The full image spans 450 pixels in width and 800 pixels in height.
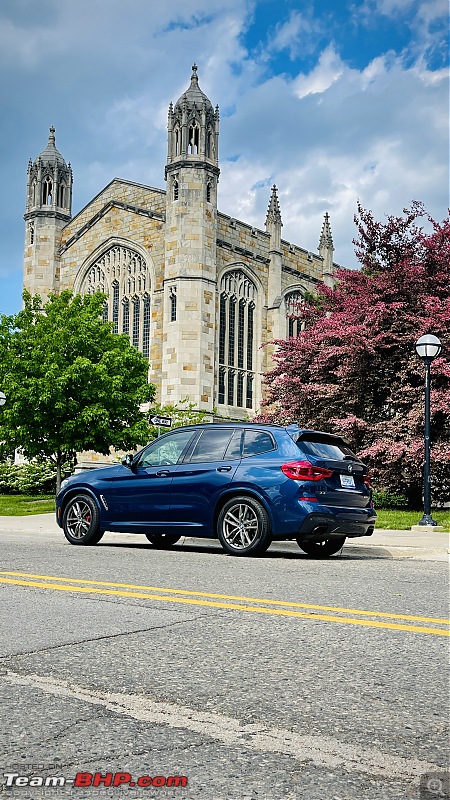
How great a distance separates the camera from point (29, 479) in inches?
1404

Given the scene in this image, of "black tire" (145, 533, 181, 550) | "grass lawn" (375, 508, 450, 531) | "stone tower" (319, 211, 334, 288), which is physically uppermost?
"stone tower" (319, 211, 334, 288)

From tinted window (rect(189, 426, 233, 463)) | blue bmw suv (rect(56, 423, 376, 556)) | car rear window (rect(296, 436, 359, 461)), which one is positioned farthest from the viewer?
tinted window (rect(189, 426, 233, 463))

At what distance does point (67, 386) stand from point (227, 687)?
25.1 meters

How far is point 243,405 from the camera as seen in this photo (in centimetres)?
4153

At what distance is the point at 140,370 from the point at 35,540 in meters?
18.4

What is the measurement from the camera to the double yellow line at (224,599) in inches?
218

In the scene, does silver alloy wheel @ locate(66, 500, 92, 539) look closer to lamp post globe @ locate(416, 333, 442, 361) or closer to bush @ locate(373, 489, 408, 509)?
lamp post globe @ locate(416, 333, 442, 361)

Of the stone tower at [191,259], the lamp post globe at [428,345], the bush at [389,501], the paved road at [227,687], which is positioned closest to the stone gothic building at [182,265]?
the stone tower at [191,259]

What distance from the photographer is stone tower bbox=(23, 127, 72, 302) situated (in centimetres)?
4447

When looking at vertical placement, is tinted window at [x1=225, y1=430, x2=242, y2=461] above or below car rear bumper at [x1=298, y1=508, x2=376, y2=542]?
above

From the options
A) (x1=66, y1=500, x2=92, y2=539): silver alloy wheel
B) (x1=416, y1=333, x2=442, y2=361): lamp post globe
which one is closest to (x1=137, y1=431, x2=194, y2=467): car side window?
(x1=66, y1=500, x2=92, y2=539): silver alloy wheel

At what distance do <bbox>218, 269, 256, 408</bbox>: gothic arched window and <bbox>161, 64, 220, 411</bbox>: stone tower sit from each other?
5.95 feet

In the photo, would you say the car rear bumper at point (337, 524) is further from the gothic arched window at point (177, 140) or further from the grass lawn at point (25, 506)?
the gothic arched window at point (177, 140)

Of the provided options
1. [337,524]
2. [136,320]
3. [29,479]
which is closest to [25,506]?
[29,479]
